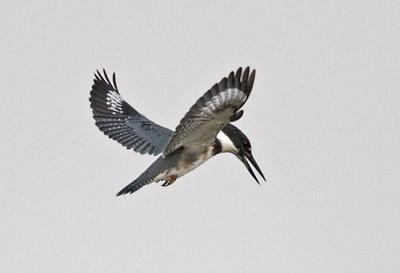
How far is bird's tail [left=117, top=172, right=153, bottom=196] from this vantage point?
6.51m

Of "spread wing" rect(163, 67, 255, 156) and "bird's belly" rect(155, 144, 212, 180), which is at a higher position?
"spread wing" rect(163, 67, 255, 156)

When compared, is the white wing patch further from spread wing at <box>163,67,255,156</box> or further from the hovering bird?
spread wing at <box>163,67,255,156</box>

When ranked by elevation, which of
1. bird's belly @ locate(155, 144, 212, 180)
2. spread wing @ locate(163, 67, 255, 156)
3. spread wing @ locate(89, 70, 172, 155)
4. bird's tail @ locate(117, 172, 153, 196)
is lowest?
bird's tail @ locate(117, 172, 153, 196)

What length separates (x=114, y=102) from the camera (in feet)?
26.6

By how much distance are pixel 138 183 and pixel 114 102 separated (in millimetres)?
1656

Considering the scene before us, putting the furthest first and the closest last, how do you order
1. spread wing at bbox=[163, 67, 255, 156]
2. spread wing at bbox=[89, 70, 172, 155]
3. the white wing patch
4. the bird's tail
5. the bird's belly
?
the white wing patch < spread wing at bbox=[89, 70, 172, 155] < the bird's belly < the bird's tail < spread wing at bbox=[163, 67, 255, 156]

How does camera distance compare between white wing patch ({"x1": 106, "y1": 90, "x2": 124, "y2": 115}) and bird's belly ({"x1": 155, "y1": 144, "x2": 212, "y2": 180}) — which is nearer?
bird's belly ({"x1": 155, "y1": 144, "x2": 212, "y2": 180})

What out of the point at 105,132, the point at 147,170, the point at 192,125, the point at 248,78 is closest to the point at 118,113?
the point at 105,132

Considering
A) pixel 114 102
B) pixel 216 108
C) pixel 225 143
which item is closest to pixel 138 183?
pixel 225 143

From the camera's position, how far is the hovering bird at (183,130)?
18.0 ft

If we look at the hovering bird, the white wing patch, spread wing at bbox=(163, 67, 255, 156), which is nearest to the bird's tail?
the hovering bird

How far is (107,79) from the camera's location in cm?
833

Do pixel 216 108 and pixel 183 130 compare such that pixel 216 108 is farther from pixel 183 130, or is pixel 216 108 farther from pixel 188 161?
pixel 188 161

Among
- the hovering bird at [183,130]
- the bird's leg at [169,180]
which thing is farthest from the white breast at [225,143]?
the bird's leg at [169,180]
